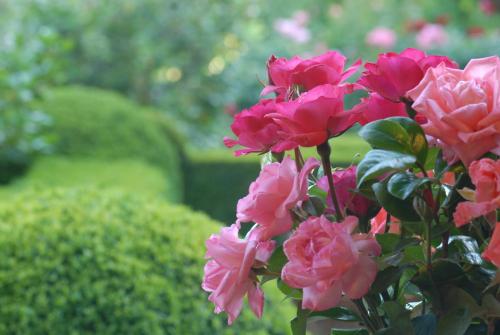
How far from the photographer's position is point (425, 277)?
0.81 m

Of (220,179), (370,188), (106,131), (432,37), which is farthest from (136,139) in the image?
(370,188)

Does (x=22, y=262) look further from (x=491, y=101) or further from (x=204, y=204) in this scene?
(x=204, y=204)

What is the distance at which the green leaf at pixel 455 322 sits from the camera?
2.50ft

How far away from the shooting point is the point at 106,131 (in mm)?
5367

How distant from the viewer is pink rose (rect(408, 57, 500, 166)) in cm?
75

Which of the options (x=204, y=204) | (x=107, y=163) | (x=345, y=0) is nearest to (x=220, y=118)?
(x=204, y=204)

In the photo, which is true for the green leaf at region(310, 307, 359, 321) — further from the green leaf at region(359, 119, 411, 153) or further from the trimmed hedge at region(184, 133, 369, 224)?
the trimmed hedge at region(184, 133, 369, 224)

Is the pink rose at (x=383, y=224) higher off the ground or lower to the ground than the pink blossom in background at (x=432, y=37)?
lower

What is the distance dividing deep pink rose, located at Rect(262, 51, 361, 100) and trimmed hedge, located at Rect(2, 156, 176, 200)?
332cm

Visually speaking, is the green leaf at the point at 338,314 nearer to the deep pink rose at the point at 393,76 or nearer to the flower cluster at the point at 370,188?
the flower cluster at the point at 370,188

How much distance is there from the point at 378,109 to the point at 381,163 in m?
0.12

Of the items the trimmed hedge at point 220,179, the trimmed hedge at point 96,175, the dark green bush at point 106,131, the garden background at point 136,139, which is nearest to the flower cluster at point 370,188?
the garden background at point 136,139

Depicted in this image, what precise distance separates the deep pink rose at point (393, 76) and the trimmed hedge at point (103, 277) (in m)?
1.27

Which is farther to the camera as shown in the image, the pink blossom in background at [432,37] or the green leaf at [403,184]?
the pink blossom in background at [432,37]
